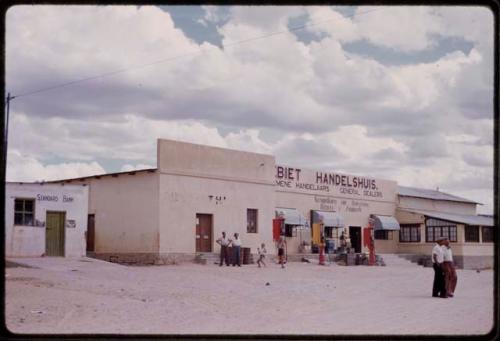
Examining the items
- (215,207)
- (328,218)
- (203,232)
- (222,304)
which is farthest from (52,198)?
(328,218)

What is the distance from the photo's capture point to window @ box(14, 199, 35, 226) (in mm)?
24281

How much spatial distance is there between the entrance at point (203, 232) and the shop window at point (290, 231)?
19.1 feet

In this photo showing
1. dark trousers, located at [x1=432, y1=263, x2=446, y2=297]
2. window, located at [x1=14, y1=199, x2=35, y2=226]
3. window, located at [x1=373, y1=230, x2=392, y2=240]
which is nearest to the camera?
dark trousers, located at [x1=432, y1=263, x2=446, y2=297]

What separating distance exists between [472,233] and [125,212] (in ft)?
70.5

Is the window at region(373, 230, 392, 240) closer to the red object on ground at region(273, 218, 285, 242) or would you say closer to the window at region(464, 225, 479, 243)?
the window at region(464, 225, 479, 243)

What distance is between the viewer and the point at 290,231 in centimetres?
3416

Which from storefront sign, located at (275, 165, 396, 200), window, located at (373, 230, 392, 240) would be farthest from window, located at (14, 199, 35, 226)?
window, located at (373, 230, 392, 240)

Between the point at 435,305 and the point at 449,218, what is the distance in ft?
87.2

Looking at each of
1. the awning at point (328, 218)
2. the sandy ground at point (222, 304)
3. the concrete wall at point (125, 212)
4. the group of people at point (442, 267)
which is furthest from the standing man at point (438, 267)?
the awning at point (328, 218)

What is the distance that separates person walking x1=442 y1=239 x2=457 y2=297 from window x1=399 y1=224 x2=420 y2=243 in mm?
23619

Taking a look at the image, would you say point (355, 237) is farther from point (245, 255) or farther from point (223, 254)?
point (223, 254)

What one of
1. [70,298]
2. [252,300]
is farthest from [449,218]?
[70,298]

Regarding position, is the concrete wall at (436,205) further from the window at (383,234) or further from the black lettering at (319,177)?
the black lettering at (319,177)

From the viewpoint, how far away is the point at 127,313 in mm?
12234
